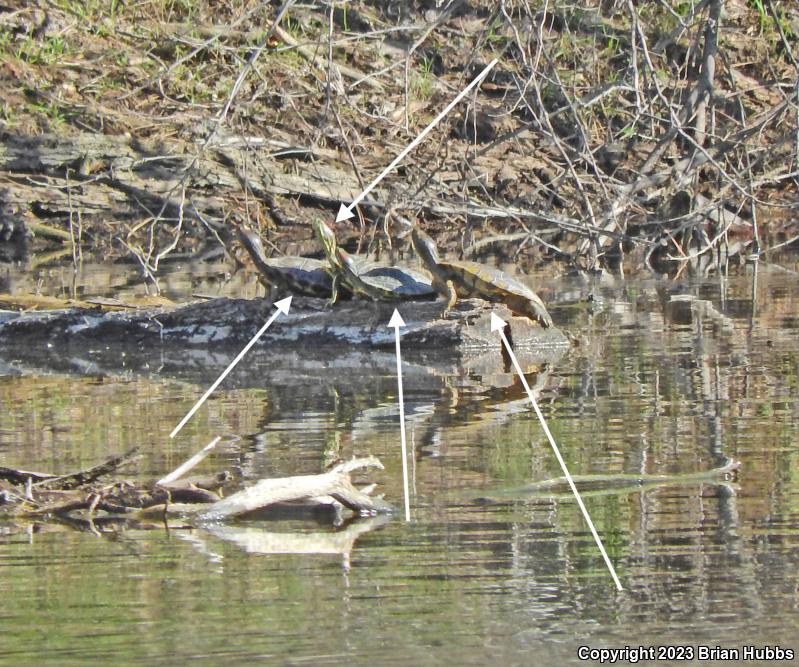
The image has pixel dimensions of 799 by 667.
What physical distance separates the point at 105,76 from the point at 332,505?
16066 millimetres

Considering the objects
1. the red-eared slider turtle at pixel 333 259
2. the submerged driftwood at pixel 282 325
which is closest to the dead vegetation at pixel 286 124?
the submerged driftwood at pixel 282 325

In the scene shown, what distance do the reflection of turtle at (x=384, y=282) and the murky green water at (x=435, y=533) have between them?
0.88 meters

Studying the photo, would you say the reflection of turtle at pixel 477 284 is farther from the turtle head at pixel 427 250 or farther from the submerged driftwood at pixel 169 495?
the submerged driftwood at pixel 169 495

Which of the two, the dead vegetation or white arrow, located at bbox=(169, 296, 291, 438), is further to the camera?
the dead vegetation

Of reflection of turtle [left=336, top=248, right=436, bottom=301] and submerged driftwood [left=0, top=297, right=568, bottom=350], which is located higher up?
reflection of turtle [left=336, top=248, right=436, bottom=301]

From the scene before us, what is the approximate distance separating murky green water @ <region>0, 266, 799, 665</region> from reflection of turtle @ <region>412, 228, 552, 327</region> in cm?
86

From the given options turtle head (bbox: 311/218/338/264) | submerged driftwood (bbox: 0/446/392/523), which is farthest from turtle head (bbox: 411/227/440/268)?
submerged driftwood (bbox: 0/446/392/523)

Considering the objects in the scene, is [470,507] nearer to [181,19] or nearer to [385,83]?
[385,83]

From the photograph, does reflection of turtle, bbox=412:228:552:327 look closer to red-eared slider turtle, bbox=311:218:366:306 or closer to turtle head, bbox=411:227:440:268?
turtle head, bbox=411:227:440:268

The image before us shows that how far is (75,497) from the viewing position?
630cm

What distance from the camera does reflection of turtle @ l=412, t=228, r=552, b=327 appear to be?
11016 mm

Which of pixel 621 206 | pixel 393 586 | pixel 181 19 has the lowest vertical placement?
pixel 393 586

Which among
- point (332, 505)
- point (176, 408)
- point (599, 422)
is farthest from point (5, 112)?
point (332, 505)

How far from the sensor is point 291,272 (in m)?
11.5
